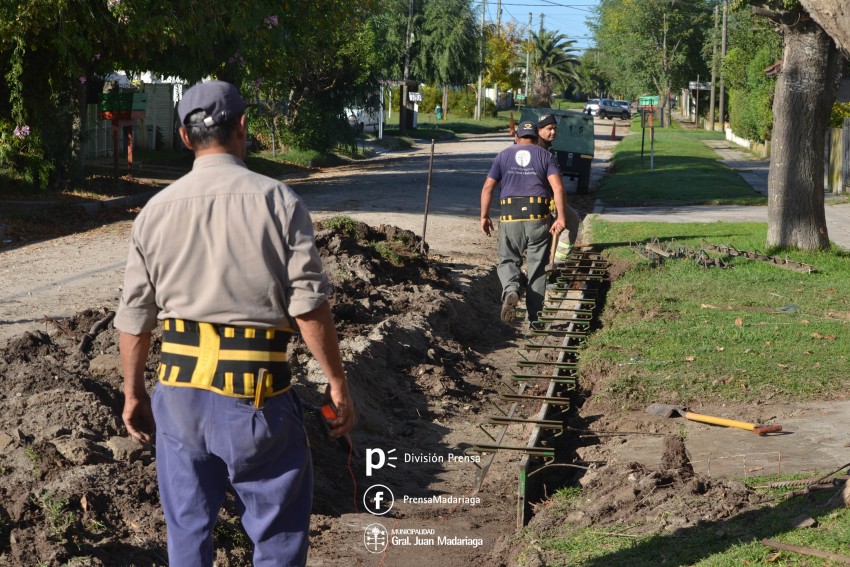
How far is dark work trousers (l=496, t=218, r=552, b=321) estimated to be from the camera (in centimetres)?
970

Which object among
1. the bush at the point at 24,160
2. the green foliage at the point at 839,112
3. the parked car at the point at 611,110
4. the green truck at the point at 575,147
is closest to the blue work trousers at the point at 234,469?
the bush at the point at 24,160

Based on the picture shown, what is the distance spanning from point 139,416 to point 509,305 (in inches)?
252

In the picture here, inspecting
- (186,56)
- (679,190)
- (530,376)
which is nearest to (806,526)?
(530,376)

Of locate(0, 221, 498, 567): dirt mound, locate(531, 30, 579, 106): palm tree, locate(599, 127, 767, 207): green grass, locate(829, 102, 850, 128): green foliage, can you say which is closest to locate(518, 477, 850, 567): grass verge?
locate(0, 221, 498, 567): dirt mound

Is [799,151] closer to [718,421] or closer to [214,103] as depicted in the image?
[718,421]

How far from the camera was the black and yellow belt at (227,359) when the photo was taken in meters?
3.46

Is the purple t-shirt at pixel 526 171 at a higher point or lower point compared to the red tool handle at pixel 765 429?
higher

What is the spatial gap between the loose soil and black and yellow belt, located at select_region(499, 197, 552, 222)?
144 cm

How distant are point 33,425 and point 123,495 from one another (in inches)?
36.4

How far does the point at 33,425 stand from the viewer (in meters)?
5.78

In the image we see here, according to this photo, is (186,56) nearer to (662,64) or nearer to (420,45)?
(420,45)

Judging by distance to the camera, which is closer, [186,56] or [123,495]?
[123,495]

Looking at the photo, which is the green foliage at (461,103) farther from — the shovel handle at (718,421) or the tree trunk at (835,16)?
the tree trunk at (835,16)

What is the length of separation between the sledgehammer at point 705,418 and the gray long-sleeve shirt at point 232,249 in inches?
163
